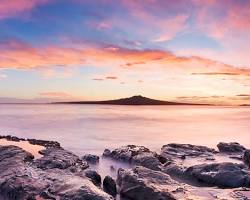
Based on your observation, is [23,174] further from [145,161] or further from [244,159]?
[244,159]

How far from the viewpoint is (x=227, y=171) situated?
17031 millimetres

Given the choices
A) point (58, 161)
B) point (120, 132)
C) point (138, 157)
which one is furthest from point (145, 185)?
point (120, 132)

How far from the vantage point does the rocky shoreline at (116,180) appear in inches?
544

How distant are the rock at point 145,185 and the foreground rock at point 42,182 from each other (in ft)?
4.60

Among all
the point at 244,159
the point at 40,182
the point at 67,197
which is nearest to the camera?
the point at 67,197

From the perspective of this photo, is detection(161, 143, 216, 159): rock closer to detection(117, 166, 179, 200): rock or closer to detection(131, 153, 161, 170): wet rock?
detection(131, 153, 161, 170): wet rock

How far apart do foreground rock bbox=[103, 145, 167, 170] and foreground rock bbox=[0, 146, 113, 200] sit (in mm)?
3837

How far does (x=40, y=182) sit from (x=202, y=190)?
6861 mm

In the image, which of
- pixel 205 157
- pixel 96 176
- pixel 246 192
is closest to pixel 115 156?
pixel 205 157

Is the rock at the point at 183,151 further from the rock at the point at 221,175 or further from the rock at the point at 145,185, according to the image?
the rock at the point at 145,185

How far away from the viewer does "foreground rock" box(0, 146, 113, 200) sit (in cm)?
1320

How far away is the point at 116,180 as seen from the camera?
1738cm

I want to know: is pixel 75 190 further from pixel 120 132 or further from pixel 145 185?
pixel 120 132

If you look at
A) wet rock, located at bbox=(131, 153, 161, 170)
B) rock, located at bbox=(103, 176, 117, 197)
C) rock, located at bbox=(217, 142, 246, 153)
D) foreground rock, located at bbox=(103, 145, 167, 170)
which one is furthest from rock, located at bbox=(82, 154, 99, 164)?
Answer: rock, located at bbox=(217, 142, 246, 153)
